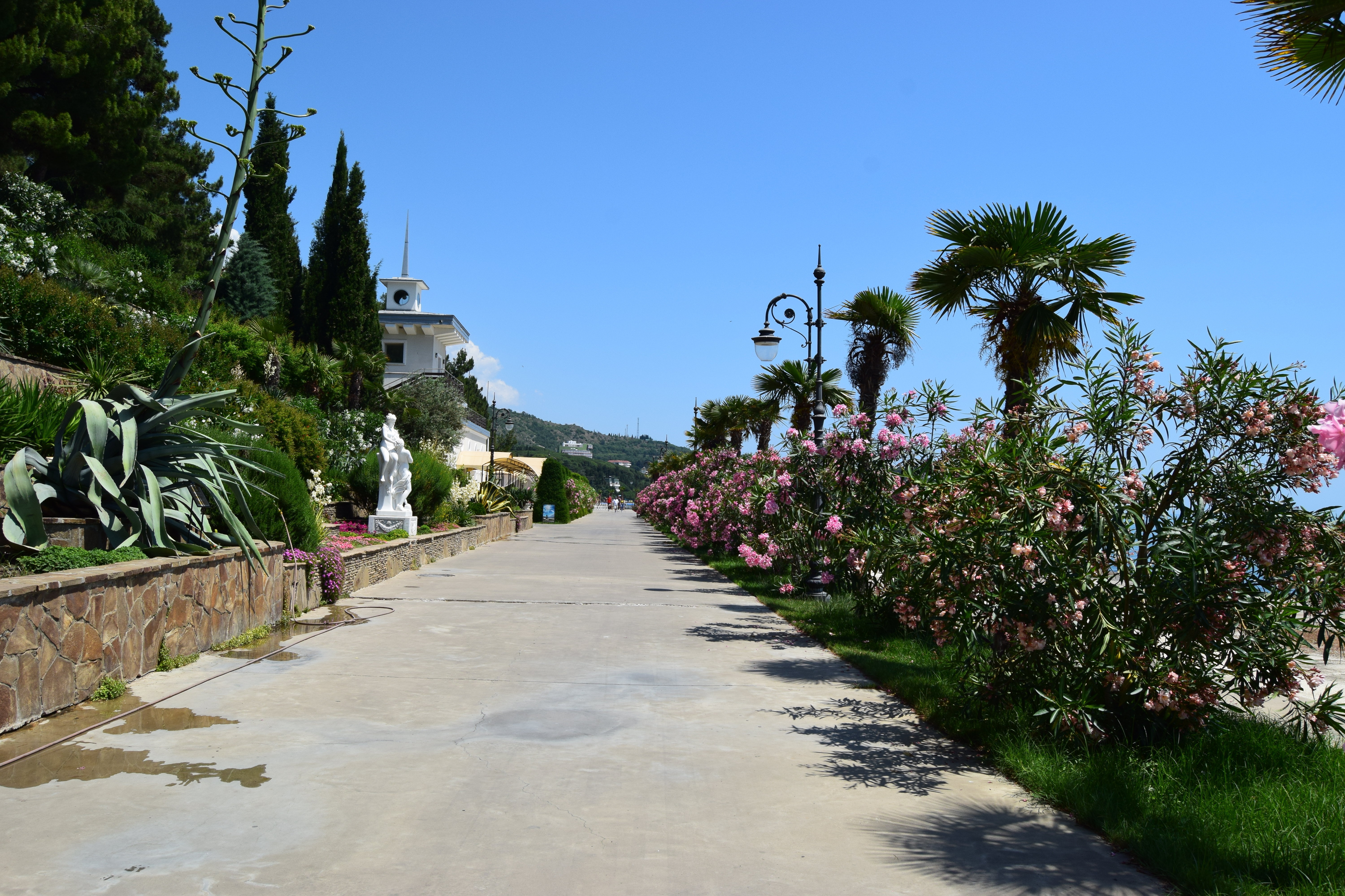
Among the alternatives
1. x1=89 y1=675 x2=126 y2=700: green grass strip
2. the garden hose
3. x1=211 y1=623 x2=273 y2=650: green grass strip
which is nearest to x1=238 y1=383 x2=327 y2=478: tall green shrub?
the garden hose

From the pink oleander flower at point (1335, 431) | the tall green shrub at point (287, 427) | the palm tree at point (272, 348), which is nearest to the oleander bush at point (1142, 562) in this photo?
the pink oleander flower at point (1335, 431)

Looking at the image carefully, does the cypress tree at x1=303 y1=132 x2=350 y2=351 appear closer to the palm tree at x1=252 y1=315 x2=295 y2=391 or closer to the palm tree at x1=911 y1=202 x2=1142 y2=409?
the palm tree at x1=252 y1=315 x2=295 y2=391

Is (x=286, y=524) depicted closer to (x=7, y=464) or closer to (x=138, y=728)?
(x=7, y=464)

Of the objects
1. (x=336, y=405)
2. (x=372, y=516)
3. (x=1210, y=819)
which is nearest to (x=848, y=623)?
(x=1210, y=819)

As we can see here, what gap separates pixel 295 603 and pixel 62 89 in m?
23.6

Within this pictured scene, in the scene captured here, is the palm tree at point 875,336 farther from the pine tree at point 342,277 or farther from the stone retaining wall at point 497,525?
the pine tree at point 342,277

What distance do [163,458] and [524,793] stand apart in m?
5.32

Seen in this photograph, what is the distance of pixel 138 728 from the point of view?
5699mm

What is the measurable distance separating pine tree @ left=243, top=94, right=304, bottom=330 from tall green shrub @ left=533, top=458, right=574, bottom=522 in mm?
18996

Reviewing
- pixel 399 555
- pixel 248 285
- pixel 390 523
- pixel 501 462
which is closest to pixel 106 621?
pixel 399 555

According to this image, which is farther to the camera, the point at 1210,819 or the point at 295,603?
the point at 295,603

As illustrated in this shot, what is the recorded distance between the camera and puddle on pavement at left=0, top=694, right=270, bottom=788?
476 cm

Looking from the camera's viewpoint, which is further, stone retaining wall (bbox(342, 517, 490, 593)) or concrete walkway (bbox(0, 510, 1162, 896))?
stone retaining wall (bbox(342, 517, 490, 593))

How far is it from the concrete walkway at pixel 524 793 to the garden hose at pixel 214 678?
0.29 feet
